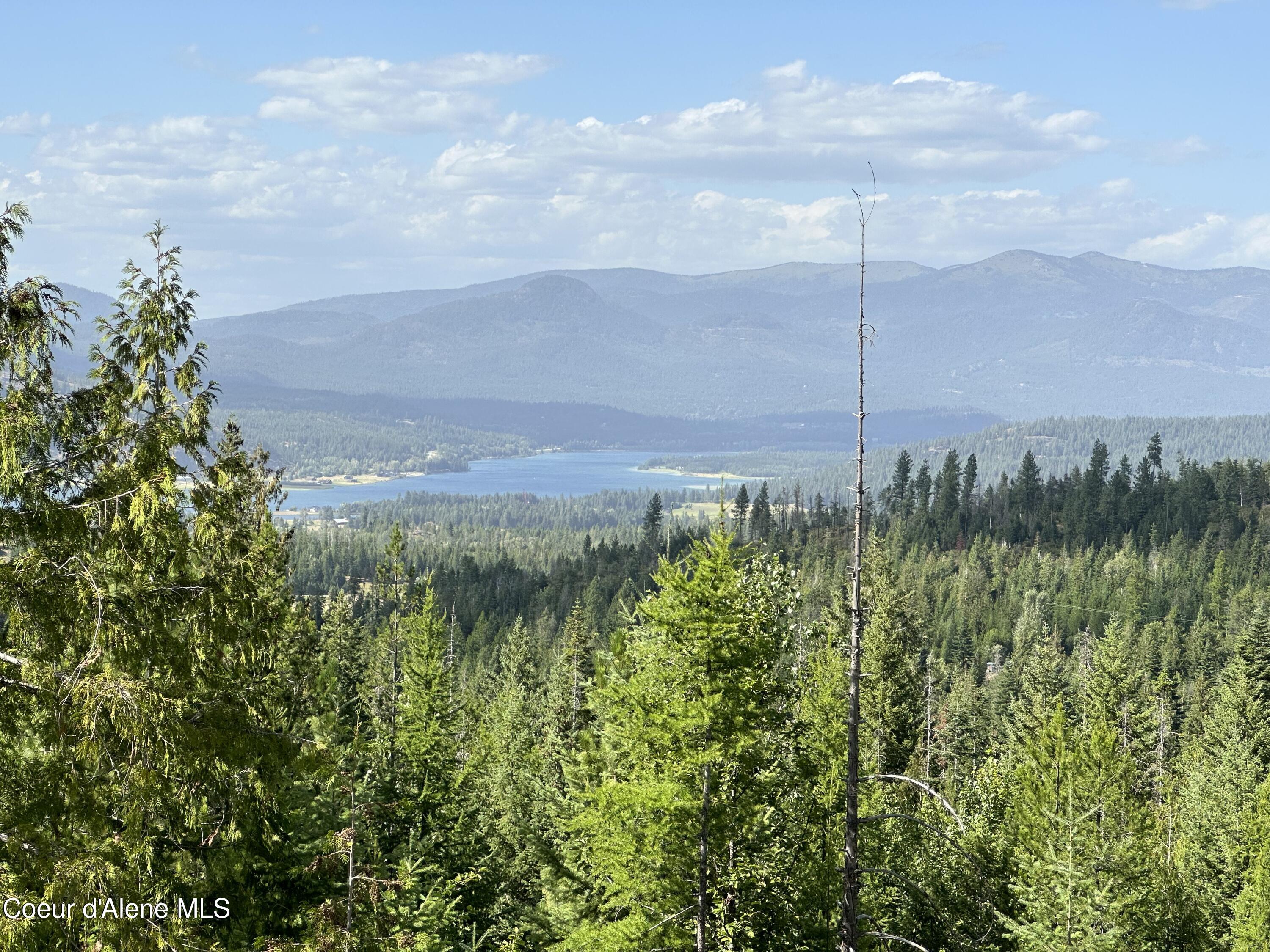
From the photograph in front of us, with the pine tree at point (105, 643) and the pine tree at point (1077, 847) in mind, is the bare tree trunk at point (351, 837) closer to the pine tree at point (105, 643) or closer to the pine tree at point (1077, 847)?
the pine tree at point (105, 643)

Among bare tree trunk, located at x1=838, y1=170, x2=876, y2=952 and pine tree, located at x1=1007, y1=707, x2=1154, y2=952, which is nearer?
bare tree trunk, located at x1=838, y1=170, x2=876, y2=952

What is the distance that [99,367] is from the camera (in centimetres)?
1384

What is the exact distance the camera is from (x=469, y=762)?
33.2 metres

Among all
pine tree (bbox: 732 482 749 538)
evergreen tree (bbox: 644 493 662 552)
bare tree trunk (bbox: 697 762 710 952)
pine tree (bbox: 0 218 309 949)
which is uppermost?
pine tree (bbox: 0 218 309 949)

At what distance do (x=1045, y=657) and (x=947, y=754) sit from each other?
856 centimetres

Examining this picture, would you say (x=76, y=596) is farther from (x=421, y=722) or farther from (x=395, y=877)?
(x=421, y=722)

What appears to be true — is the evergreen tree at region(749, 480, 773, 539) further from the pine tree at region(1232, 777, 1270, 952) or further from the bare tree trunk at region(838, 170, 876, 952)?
the bare tree trunk at region(838, 170, 876, 952)

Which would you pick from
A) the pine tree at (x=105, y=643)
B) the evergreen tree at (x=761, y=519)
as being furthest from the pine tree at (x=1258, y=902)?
the evergreen tree at (x=761, y=519)

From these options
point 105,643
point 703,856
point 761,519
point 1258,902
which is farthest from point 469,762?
point 761,519

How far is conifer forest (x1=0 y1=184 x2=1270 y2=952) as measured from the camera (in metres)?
9.47

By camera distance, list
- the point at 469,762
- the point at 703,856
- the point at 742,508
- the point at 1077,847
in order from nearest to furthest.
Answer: the point at 703,856
the point at 1077,847
the point at 469,762
the point at 742,508

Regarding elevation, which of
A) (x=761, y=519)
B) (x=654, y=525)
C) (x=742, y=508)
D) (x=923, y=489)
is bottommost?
(x=654, y=525)

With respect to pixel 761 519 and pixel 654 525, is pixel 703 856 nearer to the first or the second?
pixel 761 519

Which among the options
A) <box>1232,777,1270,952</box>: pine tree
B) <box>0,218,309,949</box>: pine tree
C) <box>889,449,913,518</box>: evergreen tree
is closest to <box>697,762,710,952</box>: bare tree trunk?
<box>0,218,309,949</box>: pine tree
